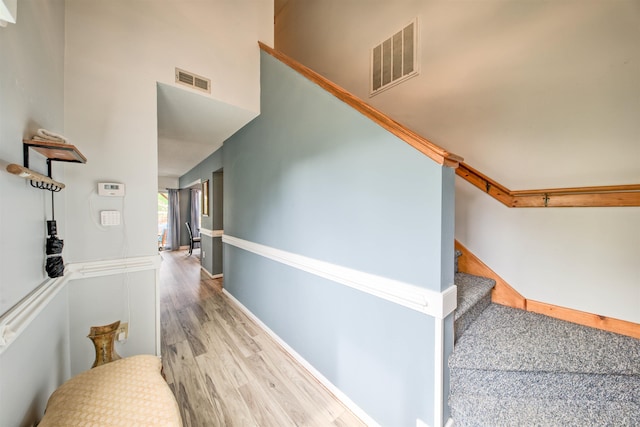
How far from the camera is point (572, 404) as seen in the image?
1.05 m

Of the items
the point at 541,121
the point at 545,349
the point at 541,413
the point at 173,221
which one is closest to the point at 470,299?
the point at 545,349

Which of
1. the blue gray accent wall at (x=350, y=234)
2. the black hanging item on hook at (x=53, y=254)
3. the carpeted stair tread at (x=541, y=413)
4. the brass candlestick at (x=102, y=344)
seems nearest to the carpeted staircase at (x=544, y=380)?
the carpeted stair tread at (x=541, y=413)

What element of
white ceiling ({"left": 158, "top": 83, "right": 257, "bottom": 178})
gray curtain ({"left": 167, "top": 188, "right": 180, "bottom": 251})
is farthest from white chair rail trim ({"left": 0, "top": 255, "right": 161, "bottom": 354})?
gray curtain ({"left": 167, "top": 188, "right": 180, "bottom": 251})

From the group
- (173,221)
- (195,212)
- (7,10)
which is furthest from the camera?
(195,212)

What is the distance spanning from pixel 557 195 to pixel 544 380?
1191 mm

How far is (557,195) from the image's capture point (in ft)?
5.03

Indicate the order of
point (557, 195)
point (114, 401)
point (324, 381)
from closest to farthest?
point (114, 401) → point (557, 195) → point (324, 381)

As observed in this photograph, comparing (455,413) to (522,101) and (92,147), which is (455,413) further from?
(92,147)

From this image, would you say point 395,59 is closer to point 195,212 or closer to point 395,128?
point 395,128

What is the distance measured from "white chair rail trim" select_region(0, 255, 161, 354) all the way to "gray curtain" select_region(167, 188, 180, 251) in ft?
22.2

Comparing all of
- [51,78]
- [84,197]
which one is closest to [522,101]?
[51,78]

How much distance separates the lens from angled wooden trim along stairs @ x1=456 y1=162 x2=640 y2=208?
1327 mm

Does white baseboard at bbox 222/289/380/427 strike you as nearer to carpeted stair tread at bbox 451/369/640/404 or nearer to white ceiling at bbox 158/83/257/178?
carpeted stair tread at bbox 451/369/640/404

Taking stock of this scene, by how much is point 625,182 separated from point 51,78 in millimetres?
3468
